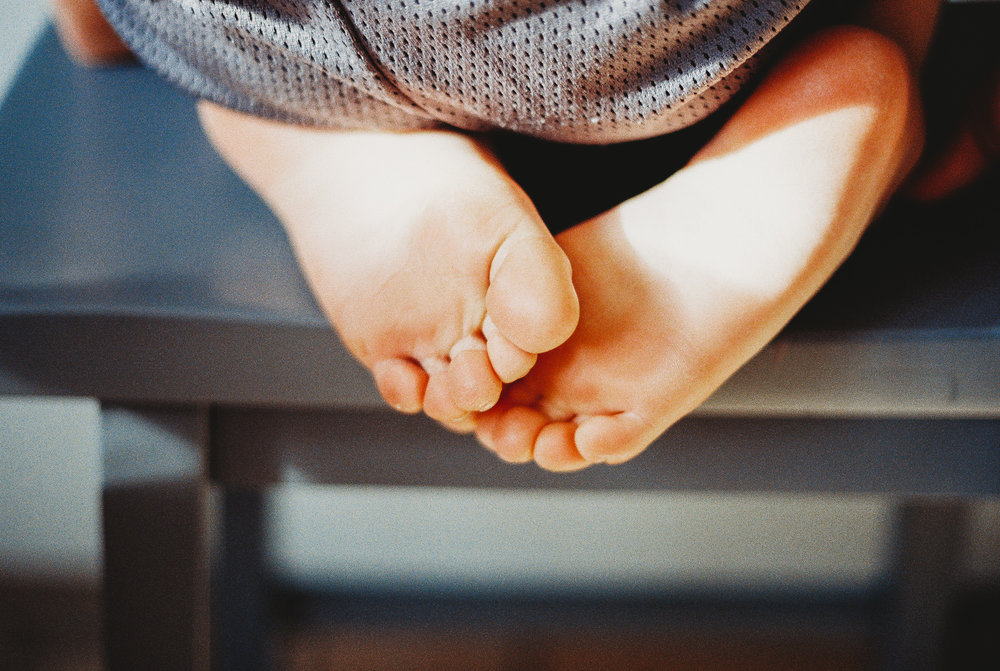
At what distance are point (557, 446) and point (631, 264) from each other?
9 centimetres

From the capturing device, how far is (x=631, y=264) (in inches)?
16.1

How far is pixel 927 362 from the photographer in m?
0.44

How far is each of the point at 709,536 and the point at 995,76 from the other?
0.58m

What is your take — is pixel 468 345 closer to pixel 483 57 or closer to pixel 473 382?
pixel 473 382

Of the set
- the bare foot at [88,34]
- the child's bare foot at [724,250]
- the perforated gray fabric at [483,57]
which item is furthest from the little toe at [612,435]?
the bare foot at [88,34]

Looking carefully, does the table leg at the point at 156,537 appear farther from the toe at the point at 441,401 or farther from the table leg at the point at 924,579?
the table leg at the point at 924,579

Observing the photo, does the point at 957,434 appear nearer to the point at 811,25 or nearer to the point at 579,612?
the point at 811,25

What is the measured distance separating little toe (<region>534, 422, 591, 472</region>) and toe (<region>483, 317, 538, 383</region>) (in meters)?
0.04

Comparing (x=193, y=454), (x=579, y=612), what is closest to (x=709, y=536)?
(x=579, y=612)

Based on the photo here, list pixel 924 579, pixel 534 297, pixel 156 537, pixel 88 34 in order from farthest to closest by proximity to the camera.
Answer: pixel 924 579
pixel 88 34
pixel 156 537
pixel 534 297

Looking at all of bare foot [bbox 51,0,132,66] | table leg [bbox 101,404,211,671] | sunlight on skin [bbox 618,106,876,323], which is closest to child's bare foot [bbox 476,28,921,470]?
sunlight on skin [bbox 618,106,876,323]

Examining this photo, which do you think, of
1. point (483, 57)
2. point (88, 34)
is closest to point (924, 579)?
point (483, 57)

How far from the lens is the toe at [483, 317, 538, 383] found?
383 mm

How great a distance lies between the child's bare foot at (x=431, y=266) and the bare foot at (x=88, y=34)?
269 mm
